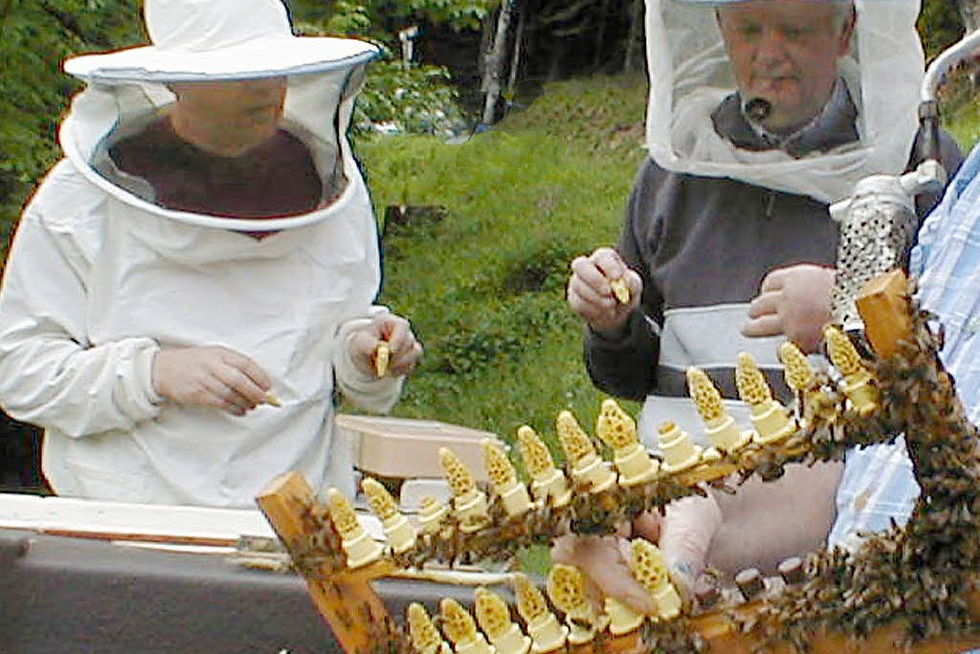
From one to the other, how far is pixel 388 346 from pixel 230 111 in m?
0.32

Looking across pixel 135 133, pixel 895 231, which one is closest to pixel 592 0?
pixel 135 133

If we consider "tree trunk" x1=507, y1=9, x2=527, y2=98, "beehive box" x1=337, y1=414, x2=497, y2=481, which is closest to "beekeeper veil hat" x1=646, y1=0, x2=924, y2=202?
"beehive box" x1=337, y1=414, x2=497, y2=481

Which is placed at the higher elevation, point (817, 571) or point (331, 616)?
point (817, 571)

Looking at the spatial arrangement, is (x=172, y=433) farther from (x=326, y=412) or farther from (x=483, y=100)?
(x=483, y=100)

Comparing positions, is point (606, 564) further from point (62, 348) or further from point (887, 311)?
point (62, 348)

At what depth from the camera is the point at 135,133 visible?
2.05 metres

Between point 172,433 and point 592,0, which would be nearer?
point 172,433

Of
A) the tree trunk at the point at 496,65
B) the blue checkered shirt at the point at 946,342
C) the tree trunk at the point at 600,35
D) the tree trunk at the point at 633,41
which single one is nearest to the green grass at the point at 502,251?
the tree trunk at the point at 496,65

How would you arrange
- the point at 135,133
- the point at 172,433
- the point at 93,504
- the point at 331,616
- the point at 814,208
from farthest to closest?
the point at 135,133 → the point at 172,433 → the point at 93,504 → the point at 814,208 → the point at 331,616

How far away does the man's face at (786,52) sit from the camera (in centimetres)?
157

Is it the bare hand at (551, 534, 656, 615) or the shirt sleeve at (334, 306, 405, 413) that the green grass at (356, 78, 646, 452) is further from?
the bare hand at (551, 534, 656, 615)

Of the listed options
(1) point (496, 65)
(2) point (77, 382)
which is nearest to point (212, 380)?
(2) point (77, 382)

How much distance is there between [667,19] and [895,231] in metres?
0.67

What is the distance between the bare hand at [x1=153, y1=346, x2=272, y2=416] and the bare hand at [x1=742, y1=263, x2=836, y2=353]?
2.45 ft
